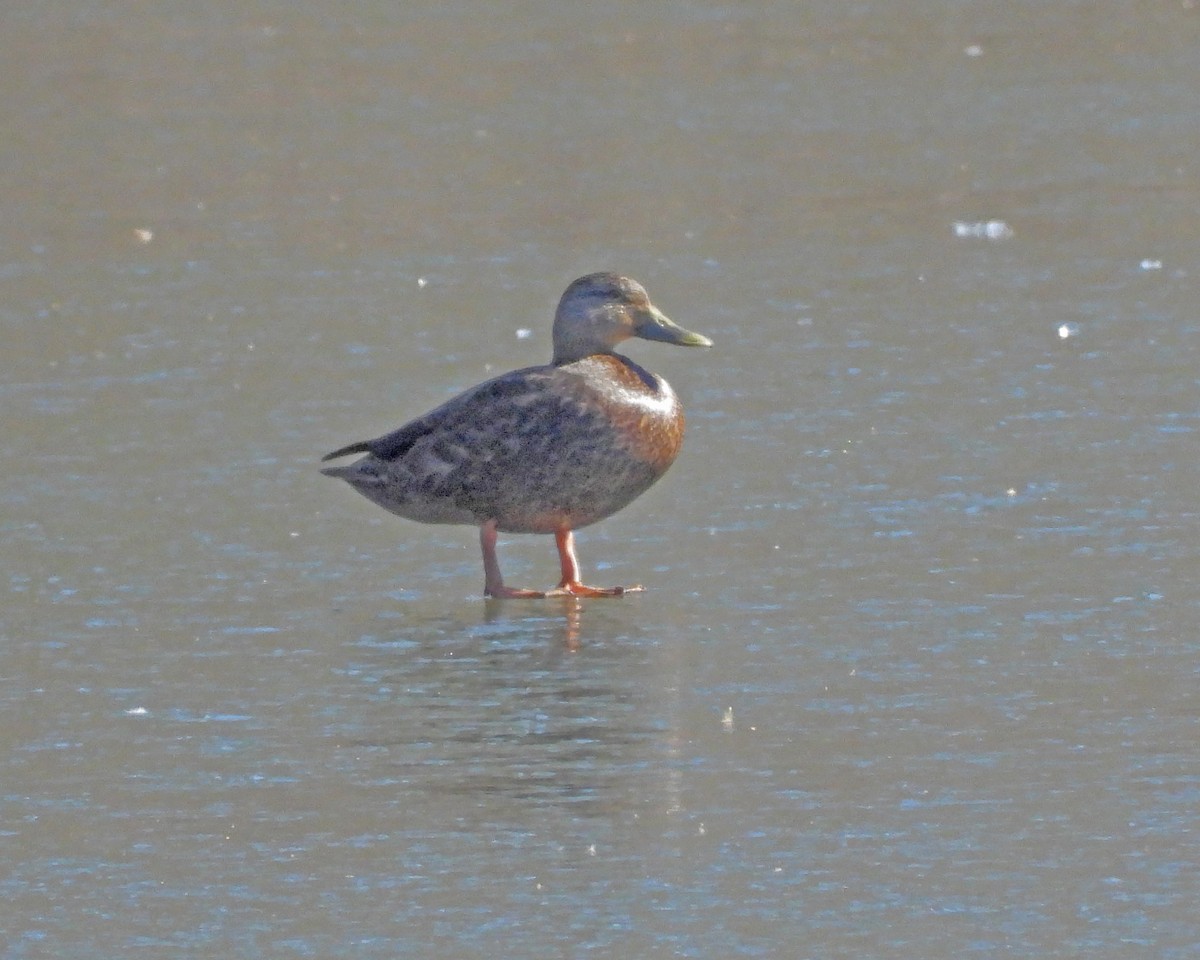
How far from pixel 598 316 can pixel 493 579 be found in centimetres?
84

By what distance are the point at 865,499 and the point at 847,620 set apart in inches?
41.1

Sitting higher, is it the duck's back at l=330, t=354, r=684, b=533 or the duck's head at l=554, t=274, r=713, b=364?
the duck's head at l=554, t=274, r=713, b=364

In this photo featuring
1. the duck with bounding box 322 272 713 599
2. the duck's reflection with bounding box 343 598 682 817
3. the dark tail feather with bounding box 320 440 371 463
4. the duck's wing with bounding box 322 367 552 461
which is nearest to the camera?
the duck's reflection with bounding box 343 598 682 817

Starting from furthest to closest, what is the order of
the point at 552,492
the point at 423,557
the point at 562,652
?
1. the point at 423,557
2. the point at 552,492
3. the point at 562,652

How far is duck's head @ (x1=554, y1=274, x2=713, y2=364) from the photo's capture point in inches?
256

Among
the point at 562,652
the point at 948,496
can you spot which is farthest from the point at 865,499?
the point at 562,652

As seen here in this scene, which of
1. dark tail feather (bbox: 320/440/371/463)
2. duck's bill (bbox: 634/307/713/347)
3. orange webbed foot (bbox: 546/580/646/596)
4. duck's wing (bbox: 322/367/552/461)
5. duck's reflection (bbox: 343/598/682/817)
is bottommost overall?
duck's reflection (bbox: 343/598/682/817)

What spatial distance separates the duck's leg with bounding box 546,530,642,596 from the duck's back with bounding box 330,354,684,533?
0.04 m

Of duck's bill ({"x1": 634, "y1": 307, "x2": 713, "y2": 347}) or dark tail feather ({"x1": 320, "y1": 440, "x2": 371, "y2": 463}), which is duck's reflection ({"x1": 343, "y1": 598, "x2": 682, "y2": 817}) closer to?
dark tail feather ({"x1": 320, "y1": 440, "x2": 371, "y2": 463})

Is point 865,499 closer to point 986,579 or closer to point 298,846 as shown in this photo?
point 986,579

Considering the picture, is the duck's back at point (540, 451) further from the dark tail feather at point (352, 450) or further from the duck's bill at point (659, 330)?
the duck's bill at point (659, 330)

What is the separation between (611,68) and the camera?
1449 centimetres

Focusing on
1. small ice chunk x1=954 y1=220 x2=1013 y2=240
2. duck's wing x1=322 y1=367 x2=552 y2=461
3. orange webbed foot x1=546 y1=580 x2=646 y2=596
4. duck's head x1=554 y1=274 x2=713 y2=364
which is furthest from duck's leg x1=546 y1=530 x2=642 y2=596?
small ice chunk x1=954 y1=220 x2=1013 y2=240

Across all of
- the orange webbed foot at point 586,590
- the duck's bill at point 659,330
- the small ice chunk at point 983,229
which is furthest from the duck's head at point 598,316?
the small ice chunk at point 983,229
